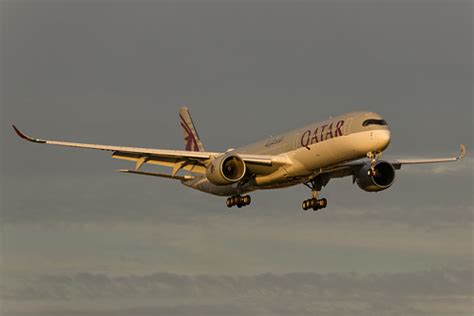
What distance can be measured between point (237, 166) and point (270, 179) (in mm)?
2286

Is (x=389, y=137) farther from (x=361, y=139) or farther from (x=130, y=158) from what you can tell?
(x=130, y=158)

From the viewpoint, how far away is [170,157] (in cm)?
7675

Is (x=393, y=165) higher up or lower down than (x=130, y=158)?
higher up

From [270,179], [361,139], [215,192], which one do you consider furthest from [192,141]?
[361,139]

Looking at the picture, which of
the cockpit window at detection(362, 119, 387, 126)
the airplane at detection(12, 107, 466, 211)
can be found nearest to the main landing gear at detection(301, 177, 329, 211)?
the airplane at detection(12, 107, 466, 211)

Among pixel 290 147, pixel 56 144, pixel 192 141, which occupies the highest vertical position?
pixel 192 141

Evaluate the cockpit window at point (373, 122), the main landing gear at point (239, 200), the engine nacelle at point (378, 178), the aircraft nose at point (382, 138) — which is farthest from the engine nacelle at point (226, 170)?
the aircraft nose at point (382, 138)

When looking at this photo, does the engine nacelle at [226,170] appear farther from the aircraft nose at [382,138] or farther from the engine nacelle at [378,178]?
A: the aircraft nose at [382,138]

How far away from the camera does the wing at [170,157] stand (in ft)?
240

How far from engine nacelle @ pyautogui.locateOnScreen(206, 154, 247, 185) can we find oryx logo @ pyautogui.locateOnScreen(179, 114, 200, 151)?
53.6 feet

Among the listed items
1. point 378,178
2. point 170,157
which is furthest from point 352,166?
point 170,157

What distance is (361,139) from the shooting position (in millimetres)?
69438

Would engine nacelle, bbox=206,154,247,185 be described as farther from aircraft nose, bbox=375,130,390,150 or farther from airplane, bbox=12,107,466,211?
aircraft nose, bbox=375,130,390,150

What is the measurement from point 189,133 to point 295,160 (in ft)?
68.9
